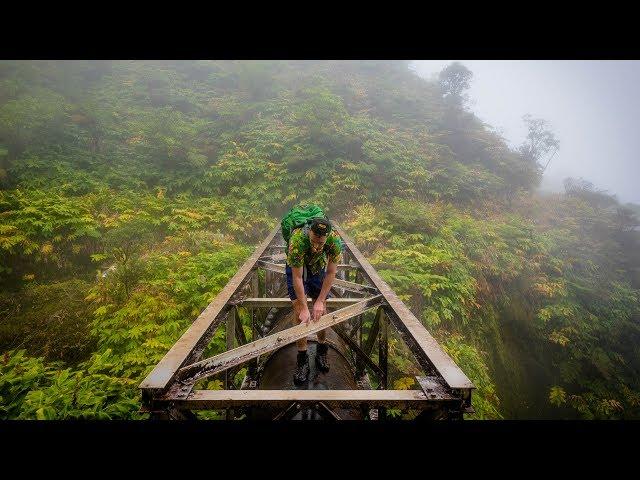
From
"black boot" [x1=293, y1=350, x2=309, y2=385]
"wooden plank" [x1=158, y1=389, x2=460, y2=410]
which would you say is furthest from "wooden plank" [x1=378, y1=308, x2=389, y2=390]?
"wooden plank" [x1=158, y1=389, x2=460, y2=410]

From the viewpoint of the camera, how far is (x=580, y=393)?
859 centimetres

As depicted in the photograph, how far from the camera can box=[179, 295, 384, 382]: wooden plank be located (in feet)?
7.67

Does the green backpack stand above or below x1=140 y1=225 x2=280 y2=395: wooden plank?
above

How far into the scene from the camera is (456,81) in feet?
76.6

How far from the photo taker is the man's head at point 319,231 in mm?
3227

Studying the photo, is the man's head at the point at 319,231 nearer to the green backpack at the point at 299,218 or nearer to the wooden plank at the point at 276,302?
the green backpack at the point at 299,218

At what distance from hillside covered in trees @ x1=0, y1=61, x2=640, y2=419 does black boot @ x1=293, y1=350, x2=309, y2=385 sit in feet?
8.21

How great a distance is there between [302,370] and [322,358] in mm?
320

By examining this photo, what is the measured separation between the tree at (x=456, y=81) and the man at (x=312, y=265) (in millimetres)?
24454

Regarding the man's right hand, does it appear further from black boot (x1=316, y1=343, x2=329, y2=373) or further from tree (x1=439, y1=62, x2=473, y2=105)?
tree (x1=439, y1=62, x2=473, y2=105)

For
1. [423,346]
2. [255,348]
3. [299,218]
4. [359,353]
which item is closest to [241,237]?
[299,218]

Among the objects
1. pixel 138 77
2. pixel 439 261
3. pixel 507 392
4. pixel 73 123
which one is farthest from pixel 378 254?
pixel 138 77

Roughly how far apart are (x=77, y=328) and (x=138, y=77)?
721 inches

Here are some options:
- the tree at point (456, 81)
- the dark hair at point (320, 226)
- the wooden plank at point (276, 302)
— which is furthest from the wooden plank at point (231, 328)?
the tree at point (456, 81)
